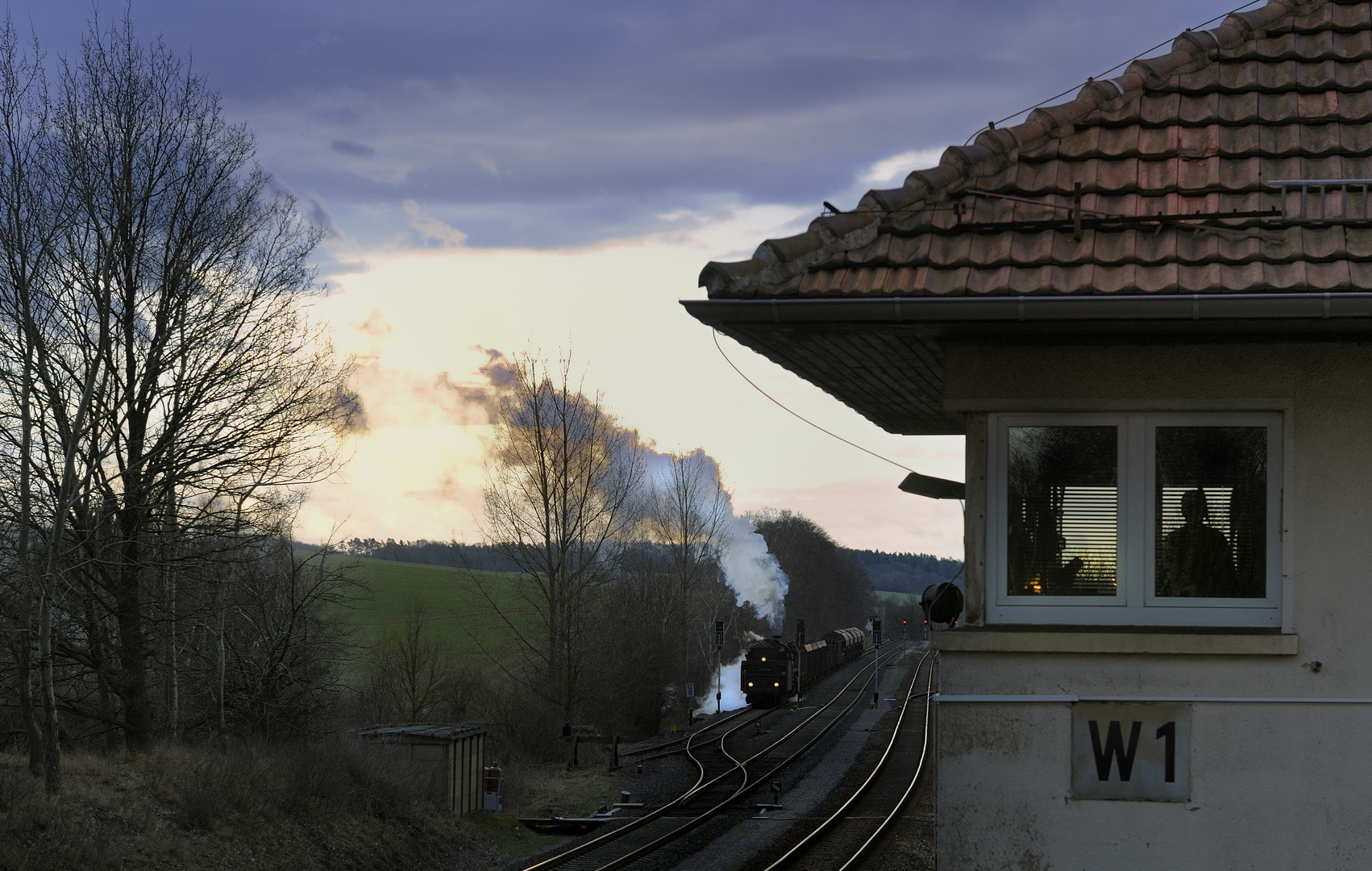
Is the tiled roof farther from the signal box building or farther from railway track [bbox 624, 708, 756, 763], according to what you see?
railway track [bbox 624, 708, 756, 763]

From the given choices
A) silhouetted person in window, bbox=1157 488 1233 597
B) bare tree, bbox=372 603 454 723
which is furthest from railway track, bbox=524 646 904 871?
silhouetted person in window, bbox=1157 488 1233 597

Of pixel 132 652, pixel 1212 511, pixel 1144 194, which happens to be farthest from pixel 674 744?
pixel 1144 194

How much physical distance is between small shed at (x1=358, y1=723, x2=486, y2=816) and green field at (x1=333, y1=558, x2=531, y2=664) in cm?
2066

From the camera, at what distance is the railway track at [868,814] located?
15.6 metres

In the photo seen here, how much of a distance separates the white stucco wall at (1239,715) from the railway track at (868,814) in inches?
334

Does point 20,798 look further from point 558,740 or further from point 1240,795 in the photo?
point 558,740

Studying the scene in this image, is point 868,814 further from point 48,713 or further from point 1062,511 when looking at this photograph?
point 1062,511

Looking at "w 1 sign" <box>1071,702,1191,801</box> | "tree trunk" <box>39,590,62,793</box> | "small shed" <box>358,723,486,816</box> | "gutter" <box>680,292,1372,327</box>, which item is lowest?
"small shed" <box>358,723,486,816</box>

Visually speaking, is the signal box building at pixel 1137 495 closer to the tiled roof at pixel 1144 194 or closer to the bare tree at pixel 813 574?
the tiled roof at pixel 1144 194

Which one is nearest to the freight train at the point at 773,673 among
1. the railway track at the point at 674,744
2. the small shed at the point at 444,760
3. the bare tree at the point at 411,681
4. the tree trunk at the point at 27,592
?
the railway track at the point at 674,744

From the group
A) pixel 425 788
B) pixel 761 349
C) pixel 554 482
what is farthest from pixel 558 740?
pixel 761 349

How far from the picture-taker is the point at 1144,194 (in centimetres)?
489

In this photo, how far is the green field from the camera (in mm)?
57125

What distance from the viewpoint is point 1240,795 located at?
4.72 meters
